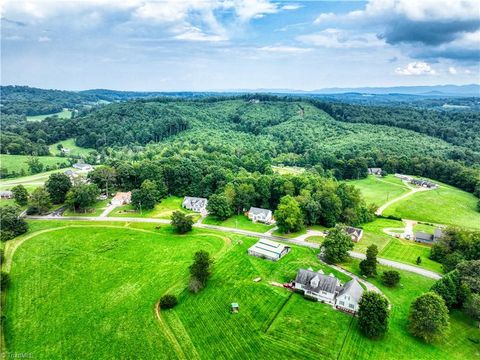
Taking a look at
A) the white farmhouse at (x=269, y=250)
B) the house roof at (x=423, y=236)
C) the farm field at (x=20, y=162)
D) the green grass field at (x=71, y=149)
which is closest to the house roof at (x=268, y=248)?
the white farmhouse at (x=269, y=250)

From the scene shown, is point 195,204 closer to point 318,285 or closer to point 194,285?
point 194,285

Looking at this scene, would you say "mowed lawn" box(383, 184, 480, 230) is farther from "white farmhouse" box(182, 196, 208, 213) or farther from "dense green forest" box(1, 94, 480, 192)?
"white farmhouse" box(182, 196, 208, 213)

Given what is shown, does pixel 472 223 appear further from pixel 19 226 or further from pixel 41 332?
pixel 19 226

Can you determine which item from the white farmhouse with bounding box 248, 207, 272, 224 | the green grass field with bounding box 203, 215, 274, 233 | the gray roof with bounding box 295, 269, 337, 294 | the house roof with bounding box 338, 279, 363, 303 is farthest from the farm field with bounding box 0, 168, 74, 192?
the house roof with bounding box 338, 279, 363, 303

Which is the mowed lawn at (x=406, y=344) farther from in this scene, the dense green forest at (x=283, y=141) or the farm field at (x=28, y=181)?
the farm field at (x=28, y=181)

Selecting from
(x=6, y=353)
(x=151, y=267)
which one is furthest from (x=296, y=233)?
(x=6, y=353)

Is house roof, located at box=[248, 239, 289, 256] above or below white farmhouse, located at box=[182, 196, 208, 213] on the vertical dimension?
above

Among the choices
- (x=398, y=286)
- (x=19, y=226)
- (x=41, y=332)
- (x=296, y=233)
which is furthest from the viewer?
(x=296, y=233)
